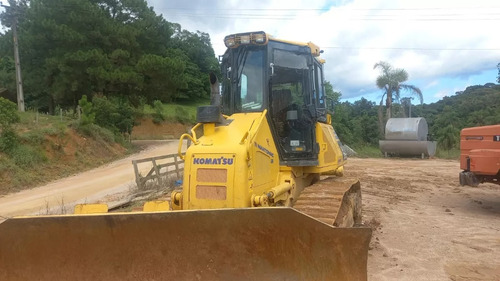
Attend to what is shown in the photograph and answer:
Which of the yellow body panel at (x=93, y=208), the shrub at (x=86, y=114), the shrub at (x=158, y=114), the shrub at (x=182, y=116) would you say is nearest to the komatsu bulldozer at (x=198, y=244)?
the yellow body panel at (x=93, y=208)

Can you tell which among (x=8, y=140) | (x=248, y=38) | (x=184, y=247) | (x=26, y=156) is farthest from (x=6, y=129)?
(x=184, y=247)

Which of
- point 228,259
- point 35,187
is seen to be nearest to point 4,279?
point 228,259

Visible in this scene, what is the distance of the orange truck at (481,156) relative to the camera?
8.95 meters

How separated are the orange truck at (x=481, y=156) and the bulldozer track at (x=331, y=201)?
14.3 ft

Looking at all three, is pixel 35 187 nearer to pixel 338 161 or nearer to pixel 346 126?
pixel 338 161

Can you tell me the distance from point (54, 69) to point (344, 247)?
2899cm

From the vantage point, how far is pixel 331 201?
5188 millimetres

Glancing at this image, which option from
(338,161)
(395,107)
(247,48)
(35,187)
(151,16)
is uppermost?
(151,16)

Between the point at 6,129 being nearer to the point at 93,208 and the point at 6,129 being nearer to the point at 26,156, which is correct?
the point at 26,156

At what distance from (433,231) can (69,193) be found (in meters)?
10.9

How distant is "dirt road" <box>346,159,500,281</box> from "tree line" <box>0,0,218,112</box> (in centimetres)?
1923

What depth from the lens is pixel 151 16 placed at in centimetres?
3078

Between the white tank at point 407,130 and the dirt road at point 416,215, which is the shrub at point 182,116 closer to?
the white tank at point 407,130

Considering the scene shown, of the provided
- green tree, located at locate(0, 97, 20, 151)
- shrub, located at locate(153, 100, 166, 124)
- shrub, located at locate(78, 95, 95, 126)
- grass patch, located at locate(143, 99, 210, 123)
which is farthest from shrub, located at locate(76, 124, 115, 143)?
grass patch, located at locate(143, 99, 210, 123)
